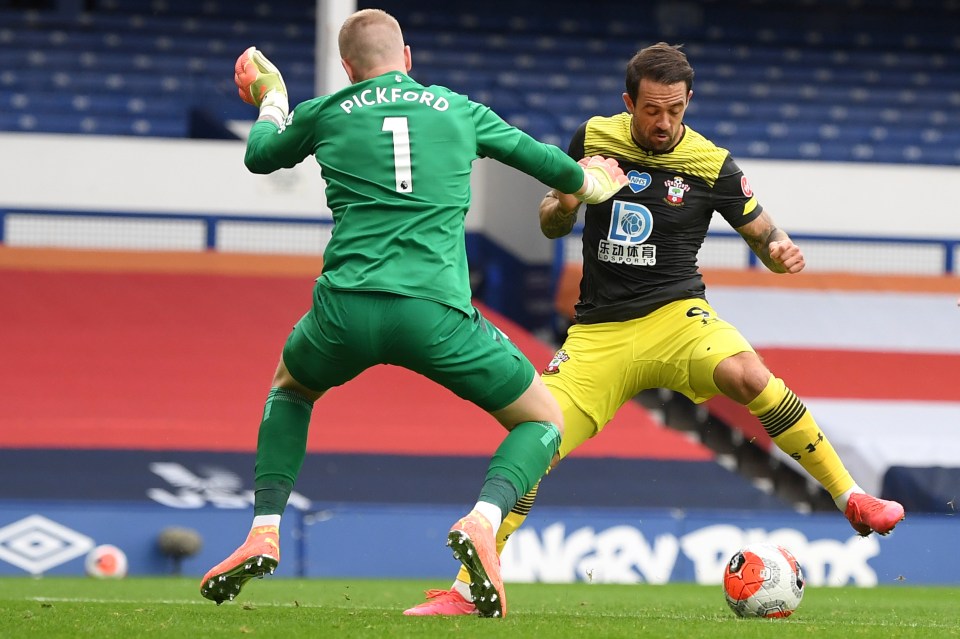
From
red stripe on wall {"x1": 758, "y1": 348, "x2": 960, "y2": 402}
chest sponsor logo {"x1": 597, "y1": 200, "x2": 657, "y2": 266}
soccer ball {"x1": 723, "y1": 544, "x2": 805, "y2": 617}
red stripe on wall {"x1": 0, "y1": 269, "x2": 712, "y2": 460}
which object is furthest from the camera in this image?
red stripe on wall {"x1": 758, "y1": 348, "x2": 960, "y2": 402}

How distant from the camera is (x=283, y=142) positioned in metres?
5.12

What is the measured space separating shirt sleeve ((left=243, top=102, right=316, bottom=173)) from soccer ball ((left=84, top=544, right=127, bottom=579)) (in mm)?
6413

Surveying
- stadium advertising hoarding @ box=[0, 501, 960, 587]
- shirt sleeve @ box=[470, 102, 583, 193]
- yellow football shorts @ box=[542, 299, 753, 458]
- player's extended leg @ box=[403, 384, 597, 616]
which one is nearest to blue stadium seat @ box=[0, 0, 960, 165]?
stadium advertising hoarding @ box=[0, 501, 960, 587]

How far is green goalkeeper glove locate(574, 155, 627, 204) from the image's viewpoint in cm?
543

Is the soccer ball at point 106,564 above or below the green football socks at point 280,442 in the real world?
below

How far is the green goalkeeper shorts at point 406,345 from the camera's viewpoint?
482 centimetres

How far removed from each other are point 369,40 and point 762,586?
8.75ft

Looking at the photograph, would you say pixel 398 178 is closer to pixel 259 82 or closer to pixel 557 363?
pixel 259 82

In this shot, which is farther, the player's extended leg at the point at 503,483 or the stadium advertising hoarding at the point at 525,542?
the stadium advertising hoarding at the point at 525,542

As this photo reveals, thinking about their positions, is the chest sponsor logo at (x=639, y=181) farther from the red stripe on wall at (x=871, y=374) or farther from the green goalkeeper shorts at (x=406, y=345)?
the red stripe on wall at (x=871, y=374)

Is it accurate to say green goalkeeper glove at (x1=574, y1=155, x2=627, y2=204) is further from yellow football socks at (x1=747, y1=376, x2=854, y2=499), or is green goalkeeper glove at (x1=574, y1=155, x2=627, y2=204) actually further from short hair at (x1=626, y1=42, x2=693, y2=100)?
yellow football socks at (x1=747, y1=376, x2=854, y2=499)

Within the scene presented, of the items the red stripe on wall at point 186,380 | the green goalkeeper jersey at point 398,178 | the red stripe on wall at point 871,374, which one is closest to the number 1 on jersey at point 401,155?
the green goalkeeper jersey at point 398,178

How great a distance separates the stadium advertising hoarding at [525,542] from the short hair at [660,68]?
582 cm

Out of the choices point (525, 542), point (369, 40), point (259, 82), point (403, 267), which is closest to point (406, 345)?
point (403, 267)
